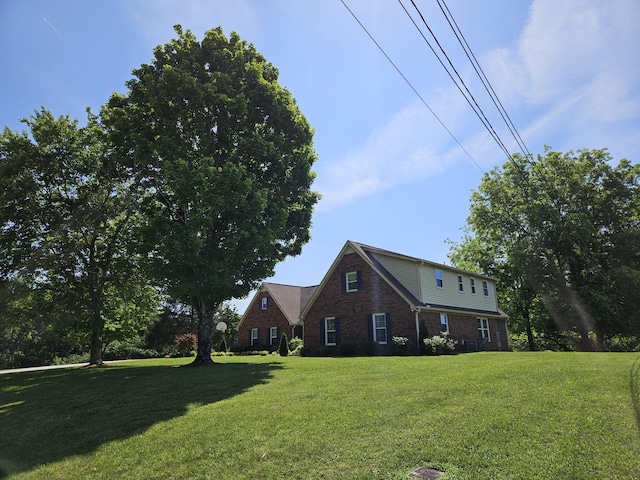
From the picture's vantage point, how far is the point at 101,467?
5.29m

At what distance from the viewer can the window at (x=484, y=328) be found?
2603cm

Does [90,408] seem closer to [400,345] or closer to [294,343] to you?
[400,345]

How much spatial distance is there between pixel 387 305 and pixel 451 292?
5.02 metres

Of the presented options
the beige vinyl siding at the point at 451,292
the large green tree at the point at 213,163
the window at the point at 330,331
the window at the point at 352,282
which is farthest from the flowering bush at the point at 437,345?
the large green tree at the point at 213,163

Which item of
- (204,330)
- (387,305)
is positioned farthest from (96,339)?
(387,305)

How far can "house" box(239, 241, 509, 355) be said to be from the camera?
71.0 feet

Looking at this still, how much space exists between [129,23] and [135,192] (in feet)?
39.5

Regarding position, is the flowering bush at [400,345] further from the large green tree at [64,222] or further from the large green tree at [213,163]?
the large green tree at [64,222]

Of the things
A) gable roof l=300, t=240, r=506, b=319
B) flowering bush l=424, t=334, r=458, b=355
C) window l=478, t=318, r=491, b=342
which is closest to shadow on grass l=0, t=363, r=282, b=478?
flowering bush l=424, t=334, r=458, b=355

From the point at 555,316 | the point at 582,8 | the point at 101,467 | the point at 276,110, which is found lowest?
the point at 101,467

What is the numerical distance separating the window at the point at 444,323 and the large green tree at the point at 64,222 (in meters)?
16.8

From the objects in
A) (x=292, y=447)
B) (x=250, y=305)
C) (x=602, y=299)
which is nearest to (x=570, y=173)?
(x=602, y=299)

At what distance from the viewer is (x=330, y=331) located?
2464cm

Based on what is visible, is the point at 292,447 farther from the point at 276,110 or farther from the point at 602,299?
the point at 602,299
